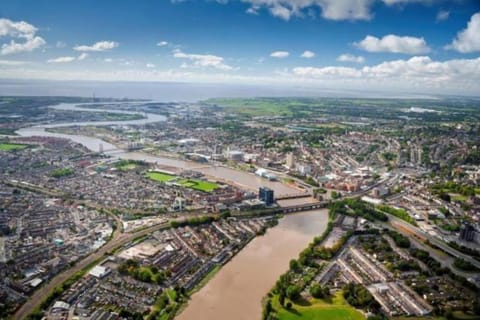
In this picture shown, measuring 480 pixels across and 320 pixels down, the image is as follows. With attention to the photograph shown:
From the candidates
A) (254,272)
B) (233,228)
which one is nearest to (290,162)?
(233,228)

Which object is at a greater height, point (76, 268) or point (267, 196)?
point (267, 196)

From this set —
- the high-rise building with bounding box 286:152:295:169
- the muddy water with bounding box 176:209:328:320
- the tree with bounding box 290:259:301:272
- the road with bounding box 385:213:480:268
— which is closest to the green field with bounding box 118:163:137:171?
the high-rise building with bounding box 286:152:295:169

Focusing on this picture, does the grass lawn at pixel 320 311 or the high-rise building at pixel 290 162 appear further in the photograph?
the high-rise building at pixel 290 162

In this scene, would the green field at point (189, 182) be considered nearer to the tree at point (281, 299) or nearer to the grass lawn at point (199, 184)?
the grass lawn at point (199, 184)

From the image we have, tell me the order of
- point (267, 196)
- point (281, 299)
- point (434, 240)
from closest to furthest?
point (281, 299)
point (434, 240)
point (267, 196)

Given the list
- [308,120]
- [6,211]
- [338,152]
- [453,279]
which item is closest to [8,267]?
[6,211]

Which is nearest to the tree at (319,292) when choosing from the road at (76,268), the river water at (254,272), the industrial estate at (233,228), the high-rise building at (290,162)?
the industrial estate at (233,228)

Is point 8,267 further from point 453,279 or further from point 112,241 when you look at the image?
point 453,279

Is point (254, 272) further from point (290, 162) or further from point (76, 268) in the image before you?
point (290, 162)
